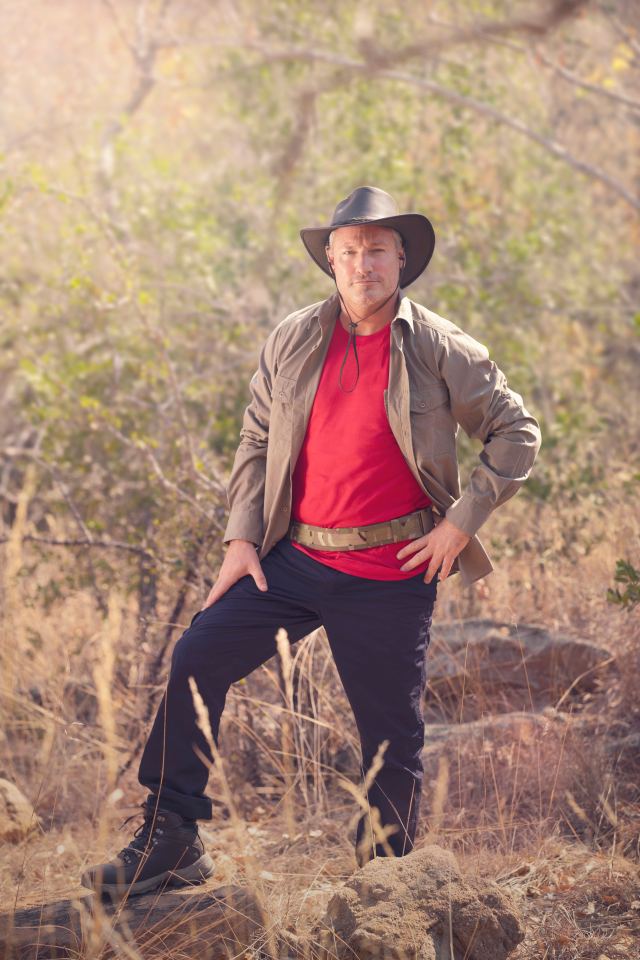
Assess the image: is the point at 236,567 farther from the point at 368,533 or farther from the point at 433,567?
the point at 433,567

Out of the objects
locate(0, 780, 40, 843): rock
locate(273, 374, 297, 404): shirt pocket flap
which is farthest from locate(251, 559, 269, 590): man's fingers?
locate(0, 780, 40, 843): rock

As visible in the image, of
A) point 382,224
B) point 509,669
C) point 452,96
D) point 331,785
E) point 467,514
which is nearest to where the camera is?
point 467,514

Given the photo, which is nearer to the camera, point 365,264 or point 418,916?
point 418,916

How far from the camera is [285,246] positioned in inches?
381

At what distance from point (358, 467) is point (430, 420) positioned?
0.86ft

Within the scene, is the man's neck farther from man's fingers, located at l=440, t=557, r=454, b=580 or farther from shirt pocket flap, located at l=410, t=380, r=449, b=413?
man's fingers, located at l=440, t=557, r=454, b=580

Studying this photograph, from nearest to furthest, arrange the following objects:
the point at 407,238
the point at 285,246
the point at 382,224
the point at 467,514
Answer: the point at 467,514, the point at 382,224, the point at 407,238, the point at 285,246

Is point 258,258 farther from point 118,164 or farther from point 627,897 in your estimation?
point 627,897

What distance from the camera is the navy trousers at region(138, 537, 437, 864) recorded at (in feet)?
10.2

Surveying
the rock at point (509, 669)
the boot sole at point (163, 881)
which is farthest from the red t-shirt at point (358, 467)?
the rock at point (509, 669)

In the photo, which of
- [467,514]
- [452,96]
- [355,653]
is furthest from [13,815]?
[452,96]

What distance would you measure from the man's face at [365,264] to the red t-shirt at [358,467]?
0.48 feet

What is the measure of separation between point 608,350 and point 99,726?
8.44 meters

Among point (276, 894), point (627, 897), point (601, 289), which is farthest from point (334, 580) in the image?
→ point (601, 289)
